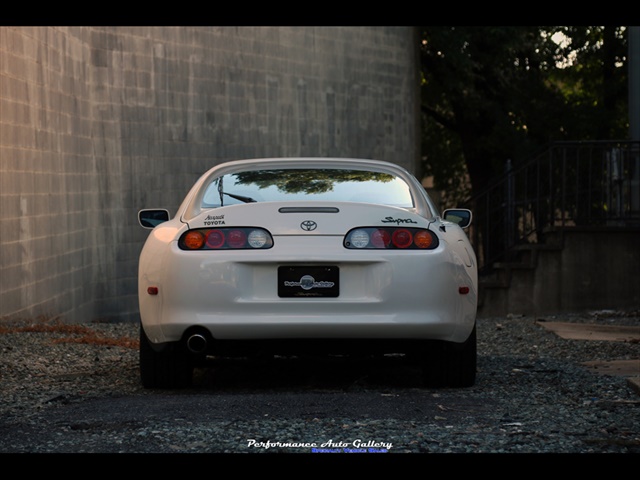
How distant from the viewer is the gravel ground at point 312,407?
574cm

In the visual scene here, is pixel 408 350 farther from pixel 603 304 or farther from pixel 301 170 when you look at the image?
pixel 603 304

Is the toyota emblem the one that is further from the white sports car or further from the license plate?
the license plate

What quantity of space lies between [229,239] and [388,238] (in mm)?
877

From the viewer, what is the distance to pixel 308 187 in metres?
7.84

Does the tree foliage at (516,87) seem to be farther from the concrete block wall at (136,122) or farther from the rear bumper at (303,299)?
the rear bumper at (303,299)

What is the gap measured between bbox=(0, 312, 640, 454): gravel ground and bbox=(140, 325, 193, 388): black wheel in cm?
10

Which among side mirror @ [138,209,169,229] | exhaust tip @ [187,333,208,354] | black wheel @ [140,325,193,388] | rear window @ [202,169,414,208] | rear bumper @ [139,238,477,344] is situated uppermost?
rear window @ [202,169,414,208]

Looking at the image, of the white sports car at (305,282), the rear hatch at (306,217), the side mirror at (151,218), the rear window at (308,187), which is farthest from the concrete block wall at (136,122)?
the rear hatch at (306,217)

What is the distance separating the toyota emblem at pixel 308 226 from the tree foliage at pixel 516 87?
19307 mm

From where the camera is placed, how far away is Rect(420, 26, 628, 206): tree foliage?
2686 cm

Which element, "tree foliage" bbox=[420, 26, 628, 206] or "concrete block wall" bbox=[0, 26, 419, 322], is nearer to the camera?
"concrete block wall" bbox=[0, 26, 419, 322]

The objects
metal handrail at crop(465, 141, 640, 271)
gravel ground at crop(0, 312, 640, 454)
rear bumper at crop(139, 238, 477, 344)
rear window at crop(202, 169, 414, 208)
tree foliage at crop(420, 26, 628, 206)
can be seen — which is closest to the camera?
gravel ground at crop(0, 312, 640, 454)

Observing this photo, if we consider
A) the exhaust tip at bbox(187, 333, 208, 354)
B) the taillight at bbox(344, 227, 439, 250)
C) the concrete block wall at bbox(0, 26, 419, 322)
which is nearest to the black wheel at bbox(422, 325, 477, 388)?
the taillight at bbox(344, 227, 439, 250)
